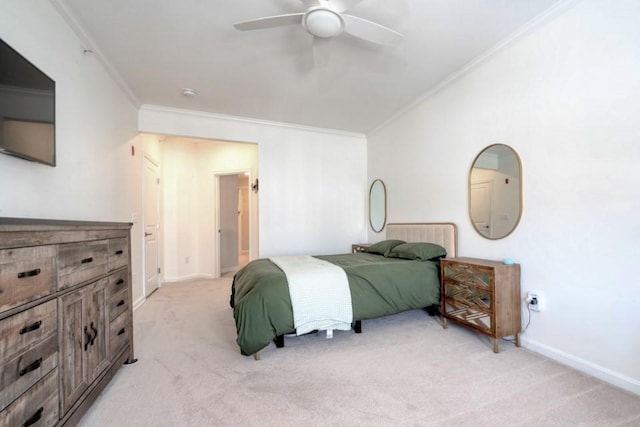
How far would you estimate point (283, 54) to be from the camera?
102 inches

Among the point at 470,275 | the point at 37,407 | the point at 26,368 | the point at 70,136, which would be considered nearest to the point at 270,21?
the point at 70,136

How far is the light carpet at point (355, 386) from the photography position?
1523mm

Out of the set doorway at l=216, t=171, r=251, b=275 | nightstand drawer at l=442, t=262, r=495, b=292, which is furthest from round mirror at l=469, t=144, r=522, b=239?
doorway at l=216, t=171, r=251, b=275

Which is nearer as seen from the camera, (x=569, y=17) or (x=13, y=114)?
(x=13, y=114)

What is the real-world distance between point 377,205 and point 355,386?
3223 mm

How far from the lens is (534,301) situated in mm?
2260

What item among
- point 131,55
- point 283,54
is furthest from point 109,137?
point 283,54

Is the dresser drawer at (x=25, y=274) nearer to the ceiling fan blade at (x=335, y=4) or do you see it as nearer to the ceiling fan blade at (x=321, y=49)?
the ceiling fan blade at (x=335, y=4)

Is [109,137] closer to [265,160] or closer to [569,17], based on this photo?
[265,160]

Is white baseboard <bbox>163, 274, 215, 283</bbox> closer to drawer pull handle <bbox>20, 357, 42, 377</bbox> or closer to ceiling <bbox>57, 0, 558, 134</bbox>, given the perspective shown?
ceiling <bbox>57, 0, 558, 134</bbox>

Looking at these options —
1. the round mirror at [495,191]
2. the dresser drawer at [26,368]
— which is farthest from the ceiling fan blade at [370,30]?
the dresser drawer at [26,368]

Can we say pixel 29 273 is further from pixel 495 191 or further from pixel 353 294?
pixel 495 191

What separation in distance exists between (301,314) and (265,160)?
2734mm

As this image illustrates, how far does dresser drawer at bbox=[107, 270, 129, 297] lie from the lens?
5.91 ft
